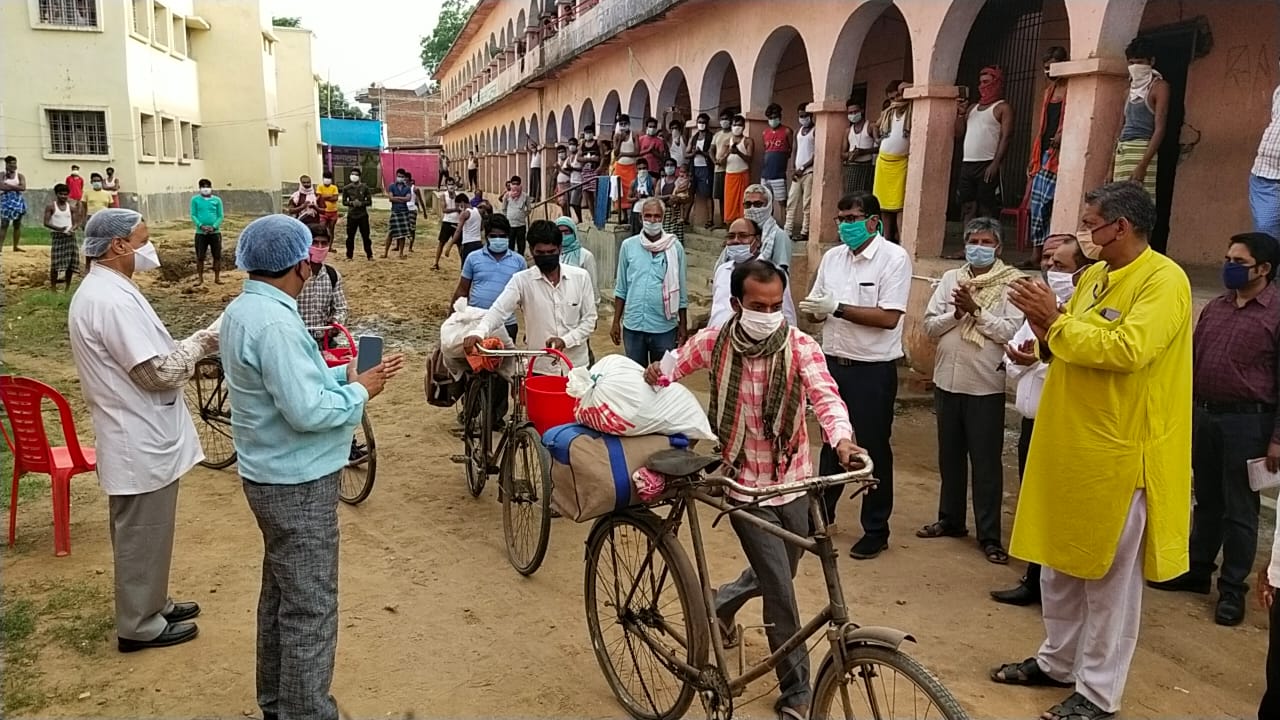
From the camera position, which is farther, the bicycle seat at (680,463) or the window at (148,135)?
the window at (148,135)

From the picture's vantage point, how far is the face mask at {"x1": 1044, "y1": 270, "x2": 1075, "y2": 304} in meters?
4.56

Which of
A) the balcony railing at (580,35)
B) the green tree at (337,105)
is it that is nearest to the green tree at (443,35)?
the green tree at (337,105)

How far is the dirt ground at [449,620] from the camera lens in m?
3.54

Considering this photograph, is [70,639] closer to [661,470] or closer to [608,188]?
[661,470]

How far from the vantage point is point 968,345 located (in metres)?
4.90

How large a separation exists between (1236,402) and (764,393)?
2755 mm

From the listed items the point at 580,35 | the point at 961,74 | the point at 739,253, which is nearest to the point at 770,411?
the point at 739,253

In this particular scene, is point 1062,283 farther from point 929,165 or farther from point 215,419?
point 215,419

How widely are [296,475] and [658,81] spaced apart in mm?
14297

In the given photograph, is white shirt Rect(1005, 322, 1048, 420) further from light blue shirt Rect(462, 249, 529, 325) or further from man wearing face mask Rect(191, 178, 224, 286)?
man wearing face mask Rect(191, 178, 224, 286)

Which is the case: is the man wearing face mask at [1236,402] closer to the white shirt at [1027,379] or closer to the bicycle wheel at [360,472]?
the white shirt at [1027,379]

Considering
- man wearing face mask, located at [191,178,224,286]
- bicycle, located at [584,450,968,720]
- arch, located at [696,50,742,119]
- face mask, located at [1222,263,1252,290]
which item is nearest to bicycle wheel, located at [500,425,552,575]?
bicycle, located at [584,450,968,720]

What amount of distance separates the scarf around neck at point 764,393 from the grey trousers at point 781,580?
19 centimetres

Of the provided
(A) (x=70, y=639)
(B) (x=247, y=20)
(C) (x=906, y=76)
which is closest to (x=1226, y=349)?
(A) (x=70, y=639)
